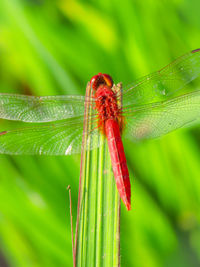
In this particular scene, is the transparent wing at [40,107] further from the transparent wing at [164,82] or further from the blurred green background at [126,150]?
the blurred green background at [126,150]

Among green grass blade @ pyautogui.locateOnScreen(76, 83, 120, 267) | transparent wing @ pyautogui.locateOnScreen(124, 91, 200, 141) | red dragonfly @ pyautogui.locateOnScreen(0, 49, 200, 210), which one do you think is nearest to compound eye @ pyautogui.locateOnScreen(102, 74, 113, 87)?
red dragonfly @ pyautogui.locateOnScreen(0, 49, 200, 210)

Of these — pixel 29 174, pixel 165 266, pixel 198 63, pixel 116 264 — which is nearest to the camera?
pixel 116 264

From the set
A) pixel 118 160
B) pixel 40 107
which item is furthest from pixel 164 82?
pixel 40 107

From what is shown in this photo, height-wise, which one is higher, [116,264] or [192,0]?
[192,0]

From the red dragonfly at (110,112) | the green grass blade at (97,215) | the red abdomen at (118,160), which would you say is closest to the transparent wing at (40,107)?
the red dragonfly at (110,112)

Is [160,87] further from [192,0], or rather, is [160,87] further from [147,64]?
[192,0]

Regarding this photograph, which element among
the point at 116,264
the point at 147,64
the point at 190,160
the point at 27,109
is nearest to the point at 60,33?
the point at 147,64

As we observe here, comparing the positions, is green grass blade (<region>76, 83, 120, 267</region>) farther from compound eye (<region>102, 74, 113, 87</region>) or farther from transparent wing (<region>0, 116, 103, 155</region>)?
compound eye (<region>102, 74, 113, 87</region>)

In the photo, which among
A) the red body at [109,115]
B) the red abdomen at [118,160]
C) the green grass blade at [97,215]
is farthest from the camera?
the red body at [109,115]

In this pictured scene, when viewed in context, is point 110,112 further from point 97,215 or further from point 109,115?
point 97,215
